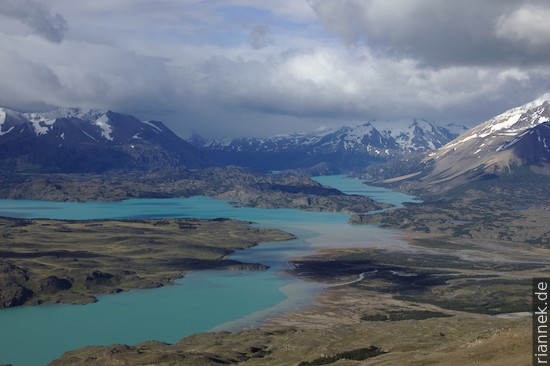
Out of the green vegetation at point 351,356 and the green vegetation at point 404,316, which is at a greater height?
the green vegetation at point 351,356

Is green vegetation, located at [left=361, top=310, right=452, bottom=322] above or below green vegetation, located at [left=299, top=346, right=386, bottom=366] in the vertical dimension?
below

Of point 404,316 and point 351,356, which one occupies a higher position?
point 351,356

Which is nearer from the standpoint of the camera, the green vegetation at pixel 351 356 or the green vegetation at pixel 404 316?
the green vegetation at pixel 351 356

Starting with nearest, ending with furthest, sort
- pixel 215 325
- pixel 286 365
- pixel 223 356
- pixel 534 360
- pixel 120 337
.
A: pixel 534 360, pixel 286 365, pixel 223 356, pixel 120 337, pixel 215 325

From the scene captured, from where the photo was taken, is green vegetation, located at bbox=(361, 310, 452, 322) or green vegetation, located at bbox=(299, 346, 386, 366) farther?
green vegetation, located at bbox=(361, 310, 452, 322)

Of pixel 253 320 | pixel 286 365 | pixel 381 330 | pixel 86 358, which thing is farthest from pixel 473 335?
pixel 86 358

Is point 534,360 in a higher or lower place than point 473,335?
higher

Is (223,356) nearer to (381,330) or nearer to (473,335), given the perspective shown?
(381,330)

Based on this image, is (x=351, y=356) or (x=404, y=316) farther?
(x=404, y=316)
